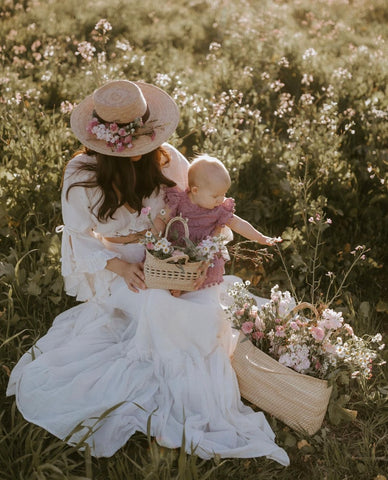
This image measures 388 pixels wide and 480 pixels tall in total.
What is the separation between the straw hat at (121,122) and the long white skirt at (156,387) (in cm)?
72

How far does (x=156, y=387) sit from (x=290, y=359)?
0.66 m

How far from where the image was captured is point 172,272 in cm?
267

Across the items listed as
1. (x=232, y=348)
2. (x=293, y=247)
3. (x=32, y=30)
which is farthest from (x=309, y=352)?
(x=32, y=30)

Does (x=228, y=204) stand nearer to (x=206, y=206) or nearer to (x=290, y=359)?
(x=206, y=206)

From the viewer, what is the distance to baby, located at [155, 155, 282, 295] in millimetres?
2895

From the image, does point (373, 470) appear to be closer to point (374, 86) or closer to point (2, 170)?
point (2, 170)

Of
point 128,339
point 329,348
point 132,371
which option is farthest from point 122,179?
point 329,348

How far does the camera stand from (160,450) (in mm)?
2650

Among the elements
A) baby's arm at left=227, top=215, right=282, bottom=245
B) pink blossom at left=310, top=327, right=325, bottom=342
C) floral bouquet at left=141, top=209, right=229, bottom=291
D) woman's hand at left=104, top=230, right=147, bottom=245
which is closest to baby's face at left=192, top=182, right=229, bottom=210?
baby's arm at left=227, top=215, right=282, bottom=245

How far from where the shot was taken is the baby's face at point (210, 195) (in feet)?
9.48

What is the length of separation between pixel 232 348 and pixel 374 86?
408cm

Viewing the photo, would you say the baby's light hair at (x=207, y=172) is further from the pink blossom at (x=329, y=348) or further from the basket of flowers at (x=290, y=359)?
the pink blossom at (x=329, y=348)

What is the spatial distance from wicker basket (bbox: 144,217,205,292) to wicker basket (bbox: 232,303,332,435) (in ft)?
1.47

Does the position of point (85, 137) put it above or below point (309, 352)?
above
